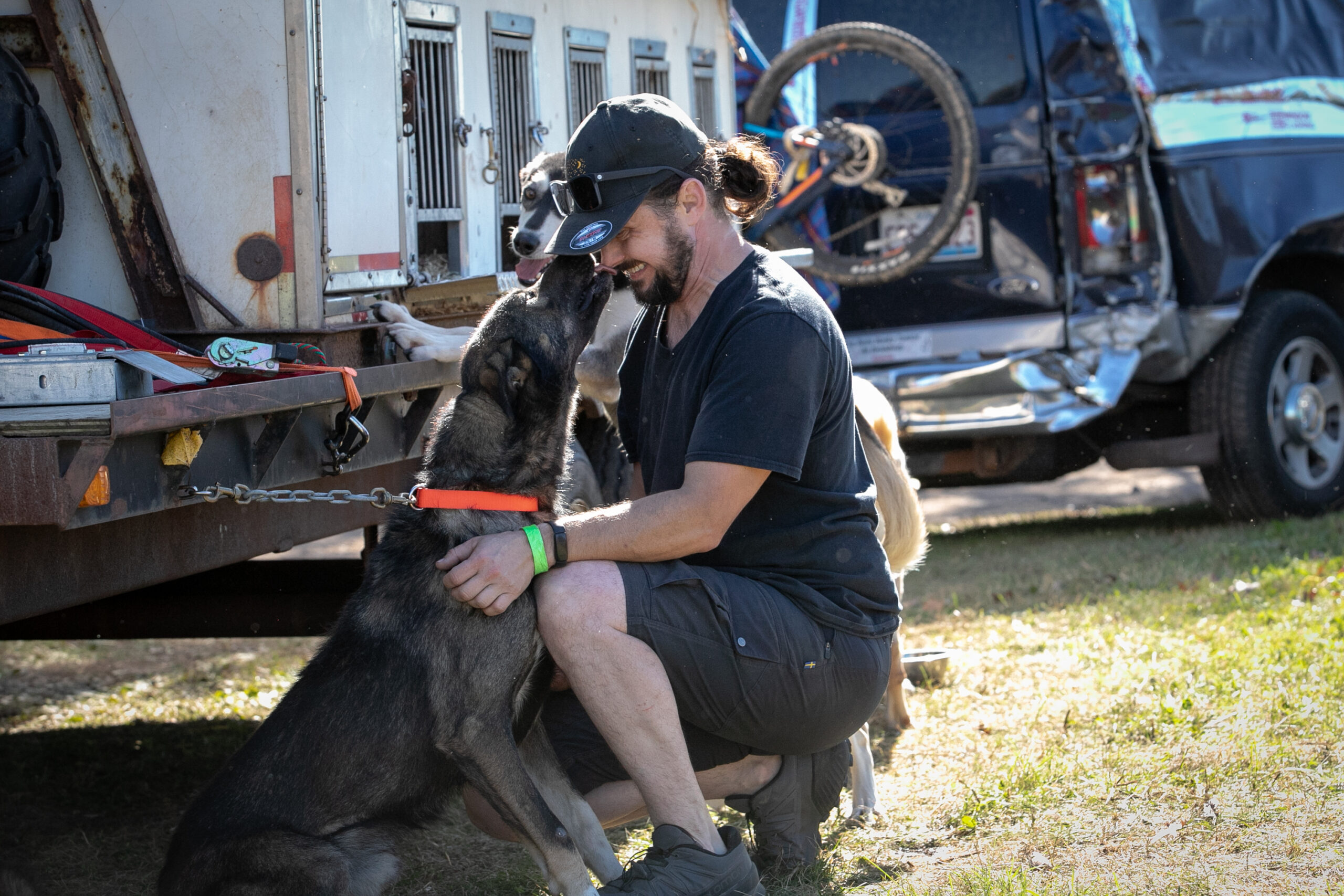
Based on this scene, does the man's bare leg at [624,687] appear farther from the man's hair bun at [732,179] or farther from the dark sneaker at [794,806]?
the man's hair bun at [732,179]

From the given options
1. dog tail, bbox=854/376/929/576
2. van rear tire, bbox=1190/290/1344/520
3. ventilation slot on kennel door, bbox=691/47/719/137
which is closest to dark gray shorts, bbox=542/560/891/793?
dog tail, bbox=854/376/929/576

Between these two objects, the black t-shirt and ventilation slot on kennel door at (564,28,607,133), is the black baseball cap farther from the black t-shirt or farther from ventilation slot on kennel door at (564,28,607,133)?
ventilation slot on kennel door at (564,28,607,133)

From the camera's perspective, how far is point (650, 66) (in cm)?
543

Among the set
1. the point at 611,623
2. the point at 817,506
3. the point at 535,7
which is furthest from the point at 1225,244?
the point at 611,623

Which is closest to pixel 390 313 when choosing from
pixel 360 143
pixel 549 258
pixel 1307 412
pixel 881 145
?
pixel 360 143

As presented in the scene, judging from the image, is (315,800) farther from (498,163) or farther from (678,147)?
(498,163)

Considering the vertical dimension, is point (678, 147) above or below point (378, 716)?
above

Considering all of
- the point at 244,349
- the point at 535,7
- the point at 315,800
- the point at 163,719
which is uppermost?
the point at 535,7

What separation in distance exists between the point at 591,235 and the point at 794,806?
59.6 inches

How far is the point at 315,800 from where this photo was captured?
8.91 feet

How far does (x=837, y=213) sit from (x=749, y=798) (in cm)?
393

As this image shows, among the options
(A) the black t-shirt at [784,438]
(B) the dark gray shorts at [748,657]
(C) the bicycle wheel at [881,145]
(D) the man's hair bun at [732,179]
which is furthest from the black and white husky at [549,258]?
(C) the bicycle wheel at [881,145]

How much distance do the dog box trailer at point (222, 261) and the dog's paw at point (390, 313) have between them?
0.04 meters

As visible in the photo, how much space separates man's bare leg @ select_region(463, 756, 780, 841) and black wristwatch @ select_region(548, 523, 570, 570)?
629 mm
